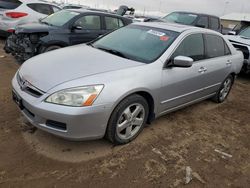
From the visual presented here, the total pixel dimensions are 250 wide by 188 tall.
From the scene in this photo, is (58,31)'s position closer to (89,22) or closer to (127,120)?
(89,22)

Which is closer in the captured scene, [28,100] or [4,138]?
[28,100]

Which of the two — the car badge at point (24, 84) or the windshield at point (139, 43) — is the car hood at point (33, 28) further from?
the car badge at point (24, 84)

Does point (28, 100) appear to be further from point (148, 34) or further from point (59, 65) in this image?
point (148, 34)

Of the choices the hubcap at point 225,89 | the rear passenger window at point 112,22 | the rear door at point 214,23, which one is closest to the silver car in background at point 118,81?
the hubcap at point 225,89

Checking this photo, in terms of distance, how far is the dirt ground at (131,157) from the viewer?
2.62m

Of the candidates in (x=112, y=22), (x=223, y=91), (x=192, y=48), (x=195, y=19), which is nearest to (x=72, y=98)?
(x=192, y=48)

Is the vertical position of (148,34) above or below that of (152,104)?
above

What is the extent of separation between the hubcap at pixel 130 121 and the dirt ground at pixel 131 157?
0.17 metres

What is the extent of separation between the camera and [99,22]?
6.82m

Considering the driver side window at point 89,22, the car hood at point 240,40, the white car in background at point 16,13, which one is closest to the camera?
the driver side window at point 89,22

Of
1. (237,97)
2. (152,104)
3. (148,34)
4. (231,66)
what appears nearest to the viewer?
(152,104)

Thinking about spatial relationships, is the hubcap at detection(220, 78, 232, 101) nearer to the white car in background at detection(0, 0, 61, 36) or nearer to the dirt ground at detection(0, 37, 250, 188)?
the dirt ground at detection(0, 37, 250, 188)

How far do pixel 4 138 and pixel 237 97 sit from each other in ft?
17.0

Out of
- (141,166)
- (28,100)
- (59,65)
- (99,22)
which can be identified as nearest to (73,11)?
(99,22)
